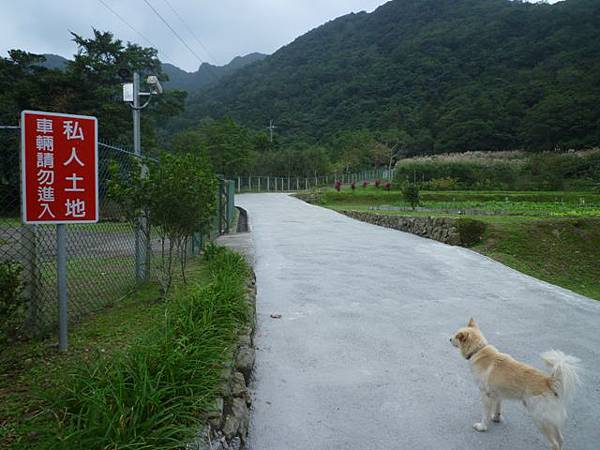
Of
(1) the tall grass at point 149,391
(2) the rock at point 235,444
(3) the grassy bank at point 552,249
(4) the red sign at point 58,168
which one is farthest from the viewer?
(3) the grassy bank at point 552,249

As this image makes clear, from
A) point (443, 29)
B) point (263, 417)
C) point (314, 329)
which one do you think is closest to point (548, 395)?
point (263, 417)

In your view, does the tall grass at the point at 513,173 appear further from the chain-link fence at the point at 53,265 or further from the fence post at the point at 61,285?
the fence post at the point at 61,285

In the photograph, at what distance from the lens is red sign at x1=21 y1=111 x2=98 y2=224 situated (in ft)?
10.5

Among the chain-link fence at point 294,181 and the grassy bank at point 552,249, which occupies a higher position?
the chain-link fence at point 294,181

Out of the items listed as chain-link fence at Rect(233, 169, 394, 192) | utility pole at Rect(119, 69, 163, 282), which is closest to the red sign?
utility pole at Rect(119, 69, 163, 282)

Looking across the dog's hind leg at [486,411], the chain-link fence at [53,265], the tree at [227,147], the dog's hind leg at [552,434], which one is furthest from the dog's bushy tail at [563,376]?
the tree at [227,147]

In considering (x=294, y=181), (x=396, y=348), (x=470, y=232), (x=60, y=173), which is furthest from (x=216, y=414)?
(x=294, y=181)

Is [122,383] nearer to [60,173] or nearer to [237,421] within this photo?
[237,421]

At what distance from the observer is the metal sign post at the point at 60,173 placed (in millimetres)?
3199

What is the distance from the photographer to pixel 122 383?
7.68ft

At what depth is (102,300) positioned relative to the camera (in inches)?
200

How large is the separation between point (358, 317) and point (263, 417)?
Result: 2.39 metres

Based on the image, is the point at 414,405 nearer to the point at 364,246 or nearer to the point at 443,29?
the point at 364,246

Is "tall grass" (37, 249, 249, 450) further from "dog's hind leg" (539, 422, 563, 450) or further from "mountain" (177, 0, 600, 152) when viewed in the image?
"mountain" (177, 0, 600, 152)
